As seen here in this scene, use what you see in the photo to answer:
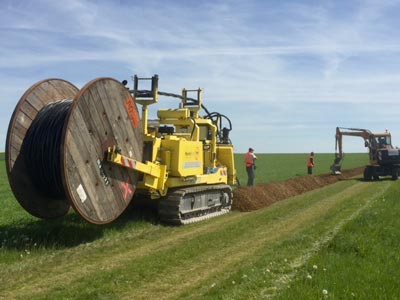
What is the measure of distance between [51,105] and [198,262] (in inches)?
182

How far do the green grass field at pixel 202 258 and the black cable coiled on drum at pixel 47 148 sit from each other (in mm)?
1095

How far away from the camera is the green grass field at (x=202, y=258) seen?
20.0ft

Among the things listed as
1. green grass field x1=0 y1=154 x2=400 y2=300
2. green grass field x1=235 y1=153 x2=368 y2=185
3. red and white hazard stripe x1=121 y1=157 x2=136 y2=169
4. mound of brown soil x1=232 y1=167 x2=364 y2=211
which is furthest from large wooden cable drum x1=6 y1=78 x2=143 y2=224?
green grass field x1=235 y1=153 x2=368 y2=185

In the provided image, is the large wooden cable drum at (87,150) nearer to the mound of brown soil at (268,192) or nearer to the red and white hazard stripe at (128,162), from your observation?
the red and white hazard stripe at (128,162)

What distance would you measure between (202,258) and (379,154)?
23.1 meters

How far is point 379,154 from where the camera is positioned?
94.5 feet

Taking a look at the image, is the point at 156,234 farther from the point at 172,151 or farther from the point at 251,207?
the point at 251,207

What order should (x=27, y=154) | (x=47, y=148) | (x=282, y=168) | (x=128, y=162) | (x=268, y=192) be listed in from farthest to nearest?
(x=282, y=168), (x=268, y=192), (x=128, y=162), (x=27, y=154), (x=47, y=148)

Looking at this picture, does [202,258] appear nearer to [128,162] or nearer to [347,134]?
[128,162]

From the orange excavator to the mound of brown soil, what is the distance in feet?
9.58

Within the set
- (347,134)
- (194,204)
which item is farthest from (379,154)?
(194,204)

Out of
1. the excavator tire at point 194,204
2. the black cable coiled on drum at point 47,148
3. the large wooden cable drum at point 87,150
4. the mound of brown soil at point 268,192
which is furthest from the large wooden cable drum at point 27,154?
the mound of brown soil at point 268,192

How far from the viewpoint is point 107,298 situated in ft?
19.9

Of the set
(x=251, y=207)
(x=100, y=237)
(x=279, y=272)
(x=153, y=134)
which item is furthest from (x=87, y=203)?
(x=251, y=207)
